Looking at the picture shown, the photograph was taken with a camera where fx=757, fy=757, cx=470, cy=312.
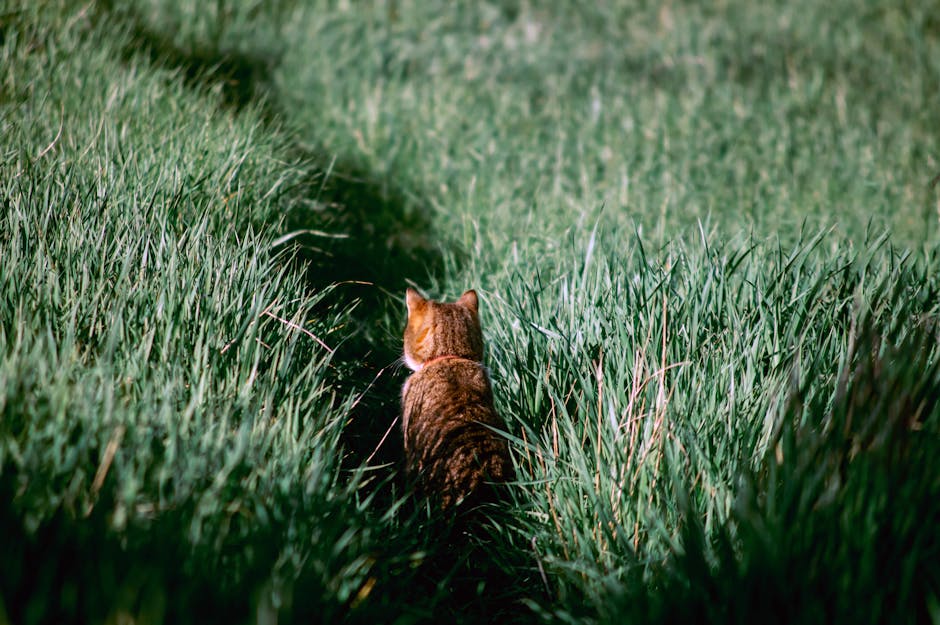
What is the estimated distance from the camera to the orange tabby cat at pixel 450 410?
7.48ft

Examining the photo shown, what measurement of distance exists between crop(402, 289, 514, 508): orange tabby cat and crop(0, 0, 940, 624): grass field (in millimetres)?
105

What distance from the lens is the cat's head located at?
266 centimetres

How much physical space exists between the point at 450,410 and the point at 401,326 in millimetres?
1099

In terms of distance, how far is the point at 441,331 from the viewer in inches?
105

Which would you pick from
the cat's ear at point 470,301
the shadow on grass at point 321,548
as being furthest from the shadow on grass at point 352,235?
the cat's ear at point 470,301

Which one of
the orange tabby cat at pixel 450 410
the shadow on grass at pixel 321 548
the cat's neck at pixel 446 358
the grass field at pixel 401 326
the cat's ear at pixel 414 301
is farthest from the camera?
the cat's ear at pixel 414 301

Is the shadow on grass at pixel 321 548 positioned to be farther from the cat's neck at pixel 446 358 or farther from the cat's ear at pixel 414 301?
the cat's ear at pixel 414 301

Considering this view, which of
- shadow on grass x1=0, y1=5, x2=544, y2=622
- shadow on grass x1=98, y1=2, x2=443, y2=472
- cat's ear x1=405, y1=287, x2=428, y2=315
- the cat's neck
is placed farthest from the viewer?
shadow on grass x1=98, y1=2, x2=443, y2=472

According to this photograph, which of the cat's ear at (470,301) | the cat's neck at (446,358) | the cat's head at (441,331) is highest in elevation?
the cat's ear at (470,301)

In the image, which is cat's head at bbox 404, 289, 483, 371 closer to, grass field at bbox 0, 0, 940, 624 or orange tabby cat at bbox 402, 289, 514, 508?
orange tabby cat at bbox 402, 289, 514, 508

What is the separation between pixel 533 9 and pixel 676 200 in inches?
127

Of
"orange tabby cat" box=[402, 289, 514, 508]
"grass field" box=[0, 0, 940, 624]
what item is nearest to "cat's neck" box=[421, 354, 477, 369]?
"orange tabby cat" box=[402, 289, 514, 508]

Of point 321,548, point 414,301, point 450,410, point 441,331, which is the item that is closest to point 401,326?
point 414,301

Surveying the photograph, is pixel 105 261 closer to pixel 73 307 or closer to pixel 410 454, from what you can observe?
Answer: pixel 73 307
